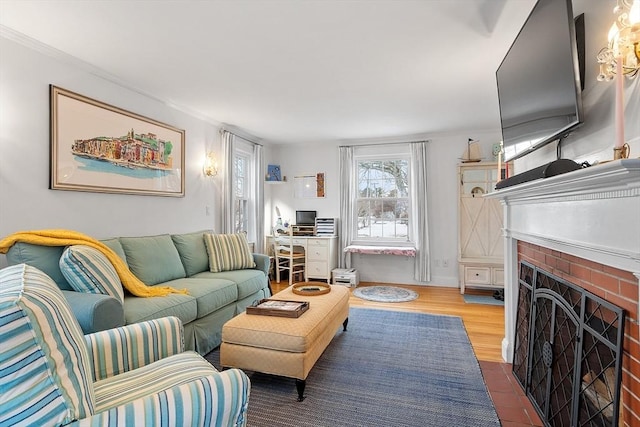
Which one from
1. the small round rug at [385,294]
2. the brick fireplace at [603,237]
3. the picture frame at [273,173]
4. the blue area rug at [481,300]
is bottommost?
the blue area rug at [481,300]

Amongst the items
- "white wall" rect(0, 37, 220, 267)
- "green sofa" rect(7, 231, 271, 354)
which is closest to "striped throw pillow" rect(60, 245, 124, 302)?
"green sofa" rect(7, 231, 271, 354)

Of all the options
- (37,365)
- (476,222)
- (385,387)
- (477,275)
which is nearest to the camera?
(37,365)

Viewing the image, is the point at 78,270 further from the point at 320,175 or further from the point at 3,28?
the point at 320,175

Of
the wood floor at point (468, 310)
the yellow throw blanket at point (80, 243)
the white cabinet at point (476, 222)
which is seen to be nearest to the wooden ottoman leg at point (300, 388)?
the yellow throw blanket at point (80, 243)

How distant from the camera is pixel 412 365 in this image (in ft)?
7.98

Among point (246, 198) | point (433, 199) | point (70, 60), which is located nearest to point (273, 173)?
point (246, 198)

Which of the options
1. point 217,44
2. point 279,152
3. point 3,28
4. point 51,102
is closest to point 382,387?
point 217,44

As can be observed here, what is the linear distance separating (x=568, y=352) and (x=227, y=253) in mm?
2943

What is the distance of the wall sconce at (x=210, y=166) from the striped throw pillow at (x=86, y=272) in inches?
83.2

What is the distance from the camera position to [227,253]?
11.7 ft

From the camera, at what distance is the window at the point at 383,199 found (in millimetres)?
5301

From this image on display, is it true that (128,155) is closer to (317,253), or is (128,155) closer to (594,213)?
(317,253)

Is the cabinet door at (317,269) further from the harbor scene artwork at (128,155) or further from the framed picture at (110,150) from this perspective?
the harbor scene artwork at (128,155)

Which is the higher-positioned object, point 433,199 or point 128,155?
point 128,155
